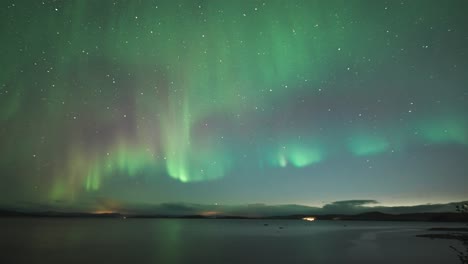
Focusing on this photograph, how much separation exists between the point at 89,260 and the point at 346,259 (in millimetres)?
30500

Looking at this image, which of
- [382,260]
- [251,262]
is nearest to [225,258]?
[251,262]

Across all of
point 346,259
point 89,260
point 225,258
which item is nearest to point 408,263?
point 346,259

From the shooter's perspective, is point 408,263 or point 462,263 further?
Answer: point 408,263

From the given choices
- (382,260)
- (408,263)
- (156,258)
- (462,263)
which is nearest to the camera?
(462,263)

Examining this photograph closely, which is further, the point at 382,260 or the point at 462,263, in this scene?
the point at 382,260

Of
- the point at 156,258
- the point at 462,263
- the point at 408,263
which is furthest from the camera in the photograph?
the point at 156,258

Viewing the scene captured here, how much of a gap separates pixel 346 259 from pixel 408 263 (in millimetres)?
7369

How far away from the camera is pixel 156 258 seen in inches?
1773

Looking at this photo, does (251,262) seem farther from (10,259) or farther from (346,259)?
(10,259)

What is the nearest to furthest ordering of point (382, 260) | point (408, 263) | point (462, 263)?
point (462, 263)
point (408, 263)
point (382, 260)

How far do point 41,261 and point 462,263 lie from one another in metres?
44.2

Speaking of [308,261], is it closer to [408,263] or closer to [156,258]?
[408,263]

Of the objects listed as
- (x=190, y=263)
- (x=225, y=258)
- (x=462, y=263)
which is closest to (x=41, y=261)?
(x=190, y=263)

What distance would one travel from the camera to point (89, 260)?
41.3 metres
